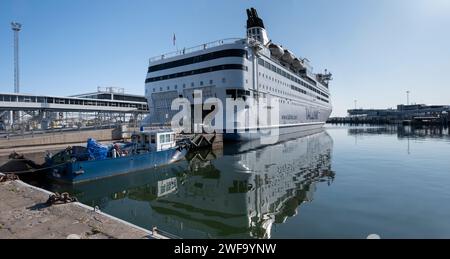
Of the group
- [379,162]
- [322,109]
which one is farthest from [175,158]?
[322,109]

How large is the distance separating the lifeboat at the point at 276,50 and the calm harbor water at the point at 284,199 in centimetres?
3236

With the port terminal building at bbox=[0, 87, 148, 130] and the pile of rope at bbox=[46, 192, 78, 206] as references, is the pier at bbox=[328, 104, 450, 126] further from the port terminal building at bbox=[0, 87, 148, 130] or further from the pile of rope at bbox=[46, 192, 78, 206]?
the pile of rope at bbox=[46, 192, 78, 206]

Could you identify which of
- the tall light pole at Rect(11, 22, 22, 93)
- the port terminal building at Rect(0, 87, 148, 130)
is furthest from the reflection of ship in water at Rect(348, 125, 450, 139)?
the tall light pole at Rect(11, 22, 22, 93)

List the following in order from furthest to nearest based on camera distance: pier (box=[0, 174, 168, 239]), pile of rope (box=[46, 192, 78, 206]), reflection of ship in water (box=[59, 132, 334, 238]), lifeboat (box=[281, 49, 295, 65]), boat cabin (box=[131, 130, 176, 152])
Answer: lifeboat (box=[281, 49, 295, 65])
boat cabin (box=[131, 130, 176, 152])
reflection of ship in water (box=[59, 132, 334, 238])
pile of rope (box=[46, 192, 78, 206])
pier (box=[0, 174, 168, 239])

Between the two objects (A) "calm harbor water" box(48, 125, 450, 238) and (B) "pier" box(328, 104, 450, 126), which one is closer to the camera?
(A) "calm harbor water" box(48, 125, 450, 238)

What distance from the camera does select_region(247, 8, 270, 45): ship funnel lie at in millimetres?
48250

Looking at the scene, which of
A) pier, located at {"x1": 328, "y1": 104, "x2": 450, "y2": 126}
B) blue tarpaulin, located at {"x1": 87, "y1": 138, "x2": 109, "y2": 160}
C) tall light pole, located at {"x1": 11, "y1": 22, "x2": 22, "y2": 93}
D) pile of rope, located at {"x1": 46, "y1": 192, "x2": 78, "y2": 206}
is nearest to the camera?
pile of rope, located at {"x1": 46, "y1": 192, "x2": 78, "y2": 206}

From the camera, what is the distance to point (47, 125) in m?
42.0

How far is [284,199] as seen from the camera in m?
12.0

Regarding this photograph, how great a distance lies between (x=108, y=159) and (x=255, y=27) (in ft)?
133

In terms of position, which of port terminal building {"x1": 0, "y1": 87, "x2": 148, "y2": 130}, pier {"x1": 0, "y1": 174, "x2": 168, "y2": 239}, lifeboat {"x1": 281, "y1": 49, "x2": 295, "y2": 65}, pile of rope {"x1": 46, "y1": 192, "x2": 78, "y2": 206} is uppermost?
lifeboat {"x1": 281, "y1": 49, "x2": 295, "y2": 65}

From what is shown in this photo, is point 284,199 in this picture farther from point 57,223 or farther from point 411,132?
point 411,132

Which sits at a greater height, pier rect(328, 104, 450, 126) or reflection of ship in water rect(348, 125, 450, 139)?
pier rect(328, 104, 450, 126)
